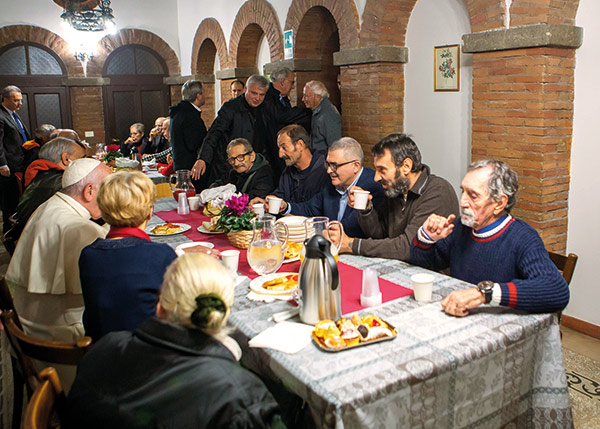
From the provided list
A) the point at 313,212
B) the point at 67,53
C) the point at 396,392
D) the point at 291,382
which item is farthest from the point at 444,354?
the point at 67,53

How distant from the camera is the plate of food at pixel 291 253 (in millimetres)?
2639

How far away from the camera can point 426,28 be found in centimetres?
525

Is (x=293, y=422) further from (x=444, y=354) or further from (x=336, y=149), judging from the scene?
(x=336, y=149)

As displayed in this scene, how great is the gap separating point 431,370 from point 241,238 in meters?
1.47

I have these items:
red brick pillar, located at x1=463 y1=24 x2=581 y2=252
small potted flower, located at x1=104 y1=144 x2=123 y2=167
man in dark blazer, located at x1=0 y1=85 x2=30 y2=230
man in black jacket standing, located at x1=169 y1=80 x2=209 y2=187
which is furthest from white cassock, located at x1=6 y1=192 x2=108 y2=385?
man in dark blazer, located at x1=0 y1=85 x2=30 y2=230

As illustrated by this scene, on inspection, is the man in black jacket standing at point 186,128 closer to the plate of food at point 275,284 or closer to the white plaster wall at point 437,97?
the white plaster wall at point 437,97

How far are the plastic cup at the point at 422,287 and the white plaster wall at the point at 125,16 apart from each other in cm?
1035

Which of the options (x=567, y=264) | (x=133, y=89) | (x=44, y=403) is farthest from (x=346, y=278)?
(x=133, y=89)

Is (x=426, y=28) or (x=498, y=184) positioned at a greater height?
(x=426, y=28)

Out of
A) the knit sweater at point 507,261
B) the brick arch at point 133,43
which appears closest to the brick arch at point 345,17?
the knit sweater at point 507,261

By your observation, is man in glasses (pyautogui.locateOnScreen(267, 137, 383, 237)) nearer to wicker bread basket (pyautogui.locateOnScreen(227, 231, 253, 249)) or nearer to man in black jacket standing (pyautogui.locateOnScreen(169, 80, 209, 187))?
wicker bread basket (pyautogui.locateOnScreen(227, 231, 253, 249))

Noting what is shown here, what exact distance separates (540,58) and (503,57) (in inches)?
12.2

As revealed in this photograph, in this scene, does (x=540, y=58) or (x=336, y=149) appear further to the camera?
(x=540, y=58)

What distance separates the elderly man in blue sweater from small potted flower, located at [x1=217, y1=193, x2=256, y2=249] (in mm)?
862
